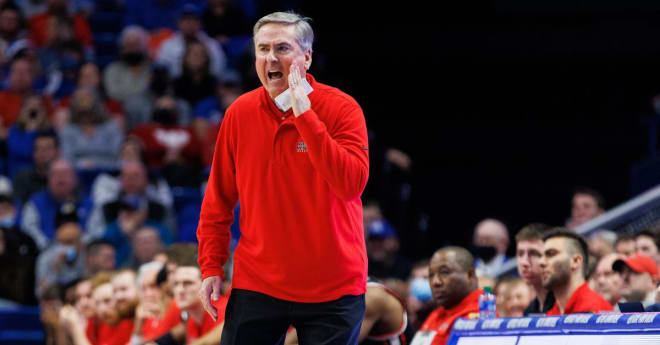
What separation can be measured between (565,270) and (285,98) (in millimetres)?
2621

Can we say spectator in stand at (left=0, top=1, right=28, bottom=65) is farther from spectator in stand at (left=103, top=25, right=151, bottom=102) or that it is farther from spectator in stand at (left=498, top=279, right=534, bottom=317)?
spectator in stand at (left=498, top=279, right=534, bottom=317)

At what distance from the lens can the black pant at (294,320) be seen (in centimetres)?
347

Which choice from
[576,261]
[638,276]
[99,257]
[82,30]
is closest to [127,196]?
[99,257]

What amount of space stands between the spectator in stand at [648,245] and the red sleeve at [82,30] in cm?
746

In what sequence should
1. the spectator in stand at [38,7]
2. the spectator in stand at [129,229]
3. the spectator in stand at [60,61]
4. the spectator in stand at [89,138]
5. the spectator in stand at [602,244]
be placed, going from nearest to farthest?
the spectator in stand at [602,244] < the spectator in stand at [129,229] < the spectator in stand at [89,138] < the spectator in stand at [60,61] < the spectator in stand at [38,7]

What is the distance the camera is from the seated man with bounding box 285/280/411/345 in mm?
5273

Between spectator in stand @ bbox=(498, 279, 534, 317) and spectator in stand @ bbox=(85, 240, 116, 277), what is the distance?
12.0ft

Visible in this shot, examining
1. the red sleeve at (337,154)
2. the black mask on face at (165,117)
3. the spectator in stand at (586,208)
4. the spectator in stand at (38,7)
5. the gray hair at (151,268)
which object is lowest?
the gray hair at (151,268)

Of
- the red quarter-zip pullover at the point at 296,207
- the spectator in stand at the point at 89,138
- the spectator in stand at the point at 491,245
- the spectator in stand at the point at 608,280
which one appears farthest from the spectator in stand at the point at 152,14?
the red quarter-zip pullover at the point at 296,207

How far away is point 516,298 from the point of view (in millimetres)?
6602

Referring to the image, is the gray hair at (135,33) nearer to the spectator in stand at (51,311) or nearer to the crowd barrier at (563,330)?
the spectator in stand at (51,311)

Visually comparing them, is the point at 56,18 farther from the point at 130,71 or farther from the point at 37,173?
the point at 37,173

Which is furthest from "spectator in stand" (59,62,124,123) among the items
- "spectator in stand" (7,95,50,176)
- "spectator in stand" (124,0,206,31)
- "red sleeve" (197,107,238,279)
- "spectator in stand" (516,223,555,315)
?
"red sleeve" (197,107,238,279)

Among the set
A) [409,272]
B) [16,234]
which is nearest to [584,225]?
[409,272]
